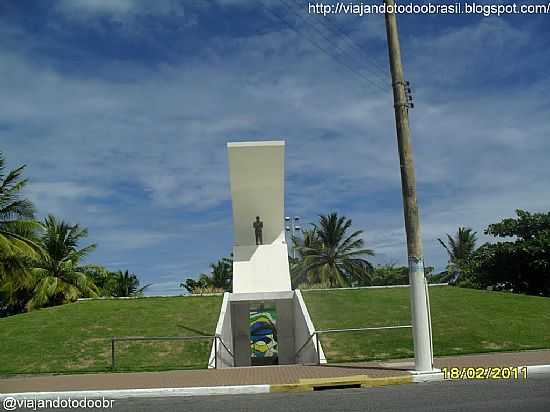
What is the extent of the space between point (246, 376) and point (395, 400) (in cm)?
459

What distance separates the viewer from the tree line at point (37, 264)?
2169 centimetres

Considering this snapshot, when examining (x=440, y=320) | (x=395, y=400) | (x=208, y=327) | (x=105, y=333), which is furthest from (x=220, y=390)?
(x=440, y=320)

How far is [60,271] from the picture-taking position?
118 ft

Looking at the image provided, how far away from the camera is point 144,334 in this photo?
17.8 m

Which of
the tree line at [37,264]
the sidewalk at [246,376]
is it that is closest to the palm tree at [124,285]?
the tree line at [37,264]

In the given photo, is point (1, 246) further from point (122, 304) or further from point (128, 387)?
point (128, 387)

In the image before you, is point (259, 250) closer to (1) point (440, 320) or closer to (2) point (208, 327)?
(2) point (208, 327)

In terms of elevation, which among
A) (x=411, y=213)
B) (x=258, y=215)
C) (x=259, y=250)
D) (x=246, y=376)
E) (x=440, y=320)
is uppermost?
(x=258, y=215)

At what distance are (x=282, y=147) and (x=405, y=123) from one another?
48.3 ft

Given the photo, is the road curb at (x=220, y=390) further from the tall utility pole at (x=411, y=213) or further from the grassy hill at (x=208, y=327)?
the grassy hill at (x=208, y=327)
